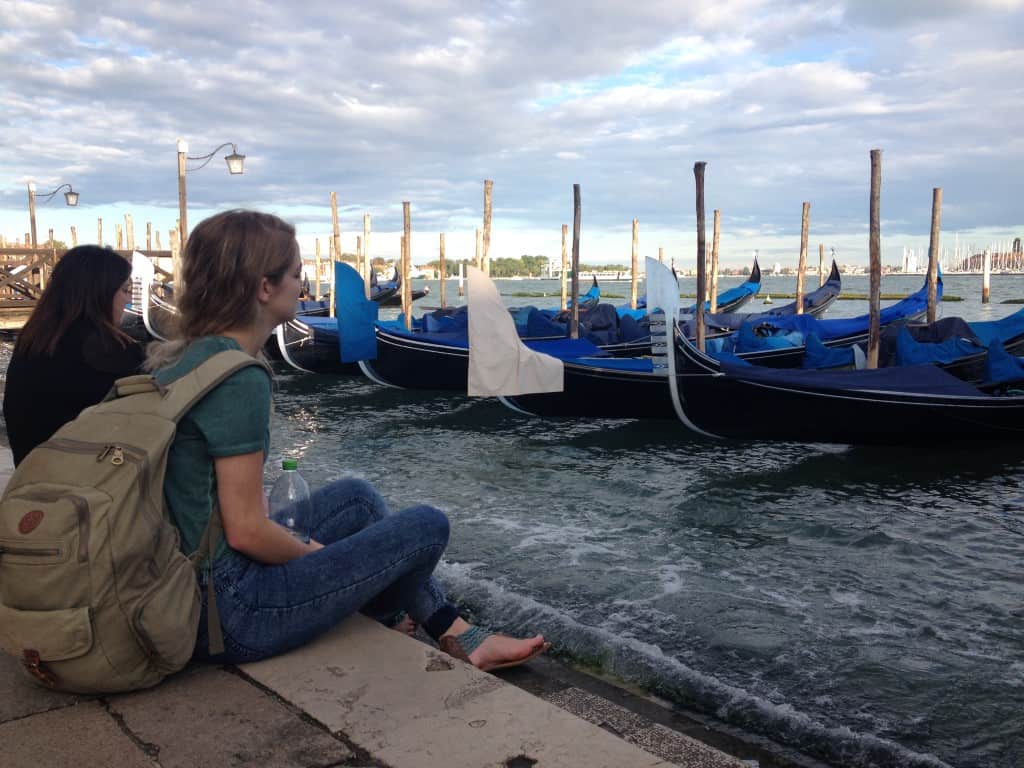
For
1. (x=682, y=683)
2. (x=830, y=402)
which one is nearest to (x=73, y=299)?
(x=682, y=683)

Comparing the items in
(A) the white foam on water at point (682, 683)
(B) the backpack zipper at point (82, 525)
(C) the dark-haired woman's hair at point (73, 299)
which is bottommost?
(A) the white foam on water at point (682, 683)

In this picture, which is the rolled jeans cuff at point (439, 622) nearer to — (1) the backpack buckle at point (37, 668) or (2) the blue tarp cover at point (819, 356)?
(1) the backpack buckle at point (37, 668)

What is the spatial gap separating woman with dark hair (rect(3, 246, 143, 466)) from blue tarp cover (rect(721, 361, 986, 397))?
6528 millimetres

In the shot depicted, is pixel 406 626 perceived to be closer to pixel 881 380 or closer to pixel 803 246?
pixel 881 380

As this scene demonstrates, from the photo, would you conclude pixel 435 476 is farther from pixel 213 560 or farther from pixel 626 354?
pixel 626 354

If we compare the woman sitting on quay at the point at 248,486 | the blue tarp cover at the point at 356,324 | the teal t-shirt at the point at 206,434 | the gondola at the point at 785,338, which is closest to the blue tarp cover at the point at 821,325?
the gondola at the point at 785,338

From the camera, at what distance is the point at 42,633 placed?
5.52ft

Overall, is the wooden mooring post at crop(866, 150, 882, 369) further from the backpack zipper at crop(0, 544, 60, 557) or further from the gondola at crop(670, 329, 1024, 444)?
the backpack zipper at crop(0, 544, 60, 557)

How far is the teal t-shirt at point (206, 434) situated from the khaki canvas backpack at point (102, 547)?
27 millimetres

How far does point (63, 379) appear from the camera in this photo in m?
2.47

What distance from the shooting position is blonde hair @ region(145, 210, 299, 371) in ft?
5.98

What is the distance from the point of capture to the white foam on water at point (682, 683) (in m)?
2.62

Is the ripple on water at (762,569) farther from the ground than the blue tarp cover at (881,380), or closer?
closer

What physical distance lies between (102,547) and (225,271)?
585 mm
